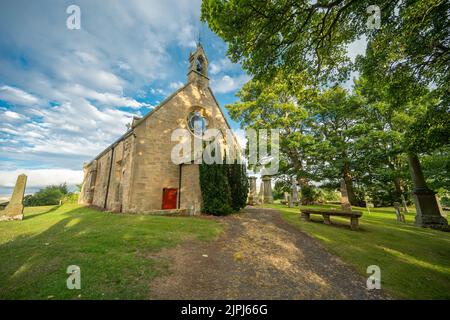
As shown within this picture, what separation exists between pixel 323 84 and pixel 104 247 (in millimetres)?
11229

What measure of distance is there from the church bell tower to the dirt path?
15.9 m

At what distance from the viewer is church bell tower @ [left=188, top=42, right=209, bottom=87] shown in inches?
687

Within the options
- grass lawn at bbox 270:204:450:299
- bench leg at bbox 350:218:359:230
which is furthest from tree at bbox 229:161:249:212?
bench leg at bbox 350:218:359:230

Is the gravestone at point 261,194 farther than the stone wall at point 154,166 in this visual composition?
Yes

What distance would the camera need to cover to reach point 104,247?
16.6 ft

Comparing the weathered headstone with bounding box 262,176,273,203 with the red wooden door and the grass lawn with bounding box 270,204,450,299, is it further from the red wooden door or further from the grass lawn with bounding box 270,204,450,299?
the grass lawn with bounding box 270,204,450,299

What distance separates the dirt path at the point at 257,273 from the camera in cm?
335

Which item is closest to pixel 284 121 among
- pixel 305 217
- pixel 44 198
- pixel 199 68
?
pixel 199 68

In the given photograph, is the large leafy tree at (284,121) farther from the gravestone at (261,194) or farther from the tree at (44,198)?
the tree at (44,198)

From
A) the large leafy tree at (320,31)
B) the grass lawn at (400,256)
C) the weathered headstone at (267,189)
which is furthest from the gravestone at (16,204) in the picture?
the weathered headstone at (267,189)

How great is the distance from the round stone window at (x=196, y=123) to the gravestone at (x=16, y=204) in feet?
38.1

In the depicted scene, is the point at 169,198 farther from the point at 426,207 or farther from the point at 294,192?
the point at 426,207
